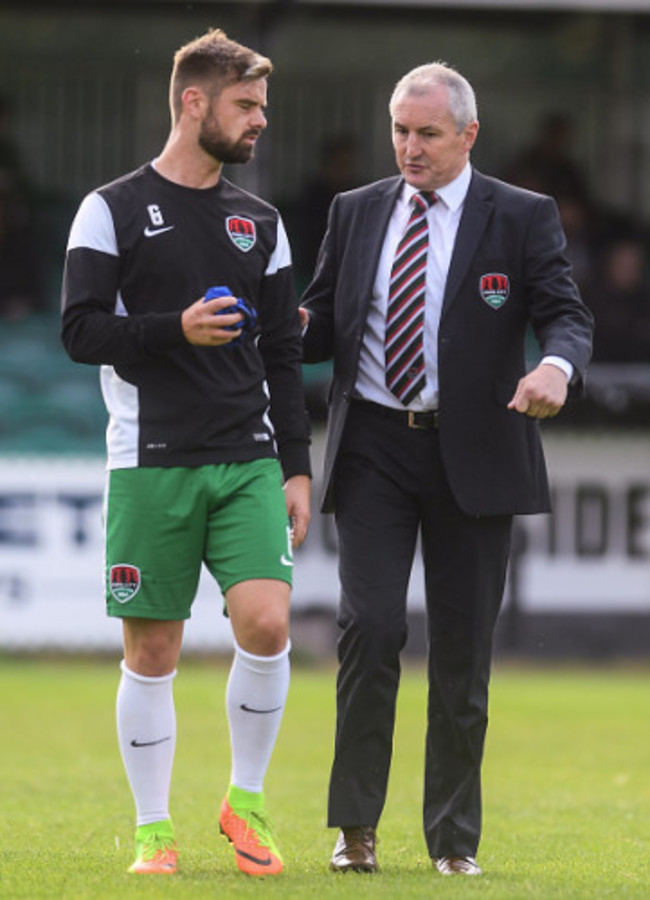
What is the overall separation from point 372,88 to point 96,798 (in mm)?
15869

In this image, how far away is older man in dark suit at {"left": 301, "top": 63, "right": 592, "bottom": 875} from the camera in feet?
21.4

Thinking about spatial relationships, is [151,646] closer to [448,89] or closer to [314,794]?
[448,89]

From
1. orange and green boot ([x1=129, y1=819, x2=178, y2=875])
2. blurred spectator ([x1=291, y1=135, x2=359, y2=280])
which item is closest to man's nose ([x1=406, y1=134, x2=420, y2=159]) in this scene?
orange and green boot ([x1=129, y1=819, x2=178, y2=875])

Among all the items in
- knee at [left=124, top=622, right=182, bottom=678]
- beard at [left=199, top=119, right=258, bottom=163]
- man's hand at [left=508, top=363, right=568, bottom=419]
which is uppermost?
beard at [left=199, top=119, right=258, bottom=163]

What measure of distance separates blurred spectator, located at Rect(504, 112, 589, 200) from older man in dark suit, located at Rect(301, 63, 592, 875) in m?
14.8

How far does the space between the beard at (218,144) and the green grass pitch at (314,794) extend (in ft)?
6.99

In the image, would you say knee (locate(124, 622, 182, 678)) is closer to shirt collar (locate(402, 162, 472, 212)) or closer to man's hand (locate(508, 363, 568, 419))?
man's hand (locate(508, 363, 568, 419))

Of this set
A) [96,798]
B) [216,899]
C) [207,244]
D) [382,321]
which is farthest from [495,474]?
[96,798]

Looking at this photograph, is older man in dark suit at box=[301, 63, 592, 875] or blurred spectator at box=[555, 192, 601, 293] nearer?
older man in dark suit at box=[301, 63, 592, 875]

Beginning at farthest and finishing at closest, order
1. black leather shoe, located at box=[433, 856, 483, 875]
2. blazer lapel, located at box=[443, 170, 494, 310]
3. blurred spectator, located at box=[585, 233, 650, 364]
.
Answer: blurred spectator, located at box=[585, 233, 650, 364]
blazer lapel, located at box=[443, 170, 494, 310]
black leather shoe, located at box=[433, 856, 483, 875]

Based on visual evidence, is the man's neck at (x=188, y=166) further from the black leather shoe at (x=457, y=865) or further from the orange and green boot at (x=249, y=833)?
the black leather shoe at (x=457, y=865)

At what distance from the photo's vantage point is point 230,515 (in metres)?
6.27

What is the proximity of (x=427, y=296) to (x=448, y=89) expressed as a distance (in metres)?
0.64

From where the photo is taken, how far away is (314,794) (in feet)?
30.4
